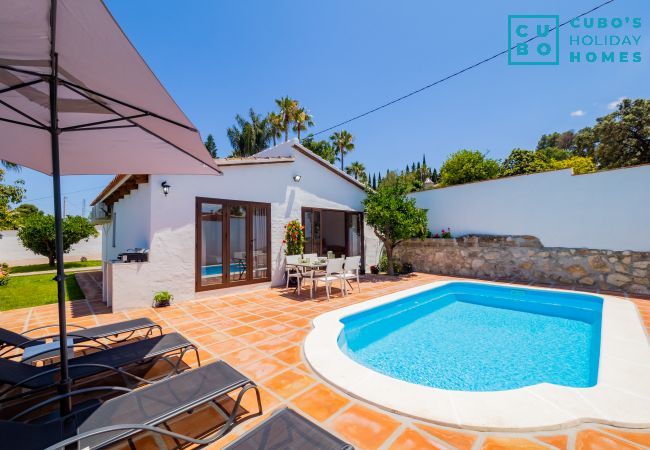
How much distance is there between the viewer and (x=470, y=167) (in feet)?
51.1

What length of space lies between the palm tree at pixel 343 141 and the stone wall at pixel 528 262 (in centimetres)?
1978

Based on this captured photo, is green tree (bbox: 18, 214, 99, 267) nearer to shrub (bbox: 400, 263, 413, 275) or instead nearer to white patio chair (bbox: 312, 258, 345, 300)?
white patio chair (bbox: 312, 258, 345, 300)

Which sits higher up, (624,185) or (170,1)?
(170,1)

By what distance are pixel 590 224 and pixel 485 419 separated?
31.4 feet

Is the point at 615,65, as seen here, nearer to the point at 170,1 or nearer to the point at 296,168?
the point at 296,168

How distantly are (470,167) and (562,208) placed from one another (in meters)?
7.14

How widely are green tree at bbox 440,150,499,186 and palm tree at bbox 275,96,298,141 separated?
15.4m

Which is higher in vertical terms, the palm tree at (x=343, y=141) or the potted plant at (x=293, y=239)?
the palm tree at (x=343, y=141)

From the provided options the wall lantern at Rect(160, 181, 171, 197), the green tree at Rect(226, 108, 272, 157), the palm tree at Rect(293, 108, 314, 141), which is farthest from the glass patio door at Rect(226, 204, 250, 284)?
the green tree at Rect(226, 108, 272, 157)

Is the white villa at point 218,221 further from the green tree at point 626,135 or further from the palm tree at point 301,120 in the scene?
the green tree at point 626,135

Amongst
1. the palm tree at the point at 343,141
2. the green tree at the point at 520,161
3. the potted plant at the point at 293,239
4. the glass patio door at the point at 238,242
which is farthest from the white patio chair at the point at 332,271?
the palm tree at the point at 343,141

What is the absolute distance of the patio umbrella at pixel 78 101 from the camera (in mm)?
1826

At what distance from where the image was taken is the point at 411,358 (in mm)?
4523

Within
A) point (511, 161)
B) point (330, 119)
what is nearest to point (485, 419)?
point (330, 119)
